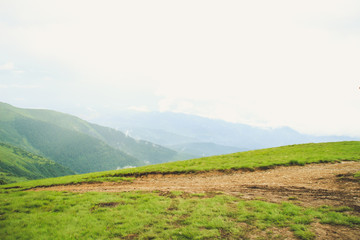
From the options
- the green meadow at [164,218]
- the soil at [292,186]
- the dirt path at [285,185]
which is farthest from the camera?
the dirt path at [285,185]

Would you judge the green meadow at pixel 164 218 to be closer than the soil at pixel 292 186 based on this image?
Yes

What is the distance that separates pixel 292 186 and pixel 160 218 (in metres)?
12.5

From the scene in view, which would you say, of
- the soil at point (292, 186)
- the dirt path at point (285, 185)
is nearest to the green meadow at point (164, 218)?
the soil at point (292, 186)

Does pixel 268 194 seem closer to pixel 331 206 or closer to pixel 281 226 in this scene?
pixel 331 206

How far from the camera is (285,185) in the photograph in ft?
53.7

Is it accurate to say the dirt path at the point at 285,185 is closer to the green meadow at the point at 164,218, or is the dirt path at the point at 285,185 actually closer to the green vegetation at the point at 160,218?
the green meadow at the point at 164,218

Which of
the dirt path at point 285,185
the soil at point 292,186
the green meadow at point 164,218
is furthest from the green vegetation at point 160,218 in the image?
the dirt path at point 285,185

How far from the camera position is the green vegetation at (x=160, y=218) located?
952cm

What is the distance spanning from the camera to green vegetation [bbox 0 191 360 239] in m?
9.52

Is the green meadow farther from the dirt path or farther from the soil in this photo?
the dirt path

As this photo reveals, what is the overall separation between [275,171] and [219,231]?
16207 millimetres

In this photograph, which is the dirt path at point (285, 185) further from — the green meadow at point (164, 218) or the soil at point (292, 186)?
the green meadow at point (164, 218)

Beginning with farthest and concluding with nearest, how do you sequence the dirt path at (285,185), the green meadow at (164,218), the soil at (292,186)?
the dirt path at (285,185), the soil at (292,186), the green meadow at (164,218)

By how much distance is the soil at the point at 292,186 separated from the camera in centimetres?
1168
